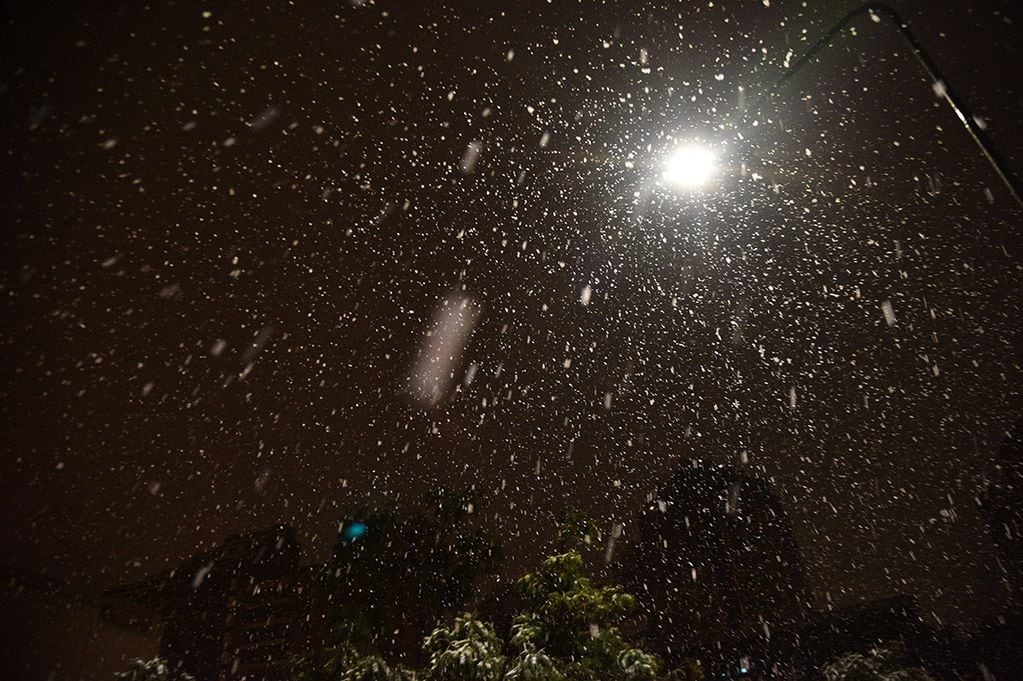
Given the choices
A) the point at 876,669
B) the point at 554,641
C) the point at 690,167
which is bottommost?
the point at 554,641

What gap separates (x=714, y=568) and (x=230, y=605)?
31397 mm

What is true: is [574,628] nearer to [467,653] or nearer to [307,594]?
[467,653]

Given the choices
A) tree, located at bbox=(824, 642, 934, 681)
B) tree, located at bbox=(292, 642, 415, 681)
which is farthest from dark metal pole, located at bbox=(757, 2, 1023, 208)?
tree, located at bbox=(824, 642, 934, 681)

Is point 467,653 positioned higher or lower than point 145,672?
higher

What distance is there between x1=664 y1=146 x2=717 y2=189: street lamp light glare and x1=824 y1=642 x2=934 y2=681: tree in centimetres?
1238

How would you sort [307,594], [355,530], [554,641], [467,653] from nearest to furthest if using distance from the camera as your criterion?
[467,653] → [554,641] → [355,530] → [307,594]

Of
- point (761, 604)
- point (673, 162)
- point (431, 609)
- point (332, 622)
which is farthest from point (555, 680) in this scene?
point (761, 604)

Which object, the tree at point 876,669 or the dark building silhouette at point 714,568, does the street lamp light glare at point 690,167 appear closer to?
the tree at point 876,669

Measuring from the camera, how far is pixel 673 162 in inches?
262

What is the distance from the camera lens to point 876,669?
1245cm

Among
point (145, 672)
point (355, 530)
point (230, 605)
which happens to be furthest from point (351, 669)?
point (230, 605)

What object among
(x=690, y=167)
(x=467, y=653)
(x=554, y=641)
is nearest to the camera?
(x=690, y=167)

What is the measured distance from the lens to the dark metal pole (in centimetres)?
418

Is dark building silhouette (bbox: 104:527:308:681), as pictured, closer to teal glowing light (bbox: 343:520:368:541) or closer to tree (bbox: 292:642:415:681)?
Answer: teal glowing light (bbox: 343:520:368:541)
